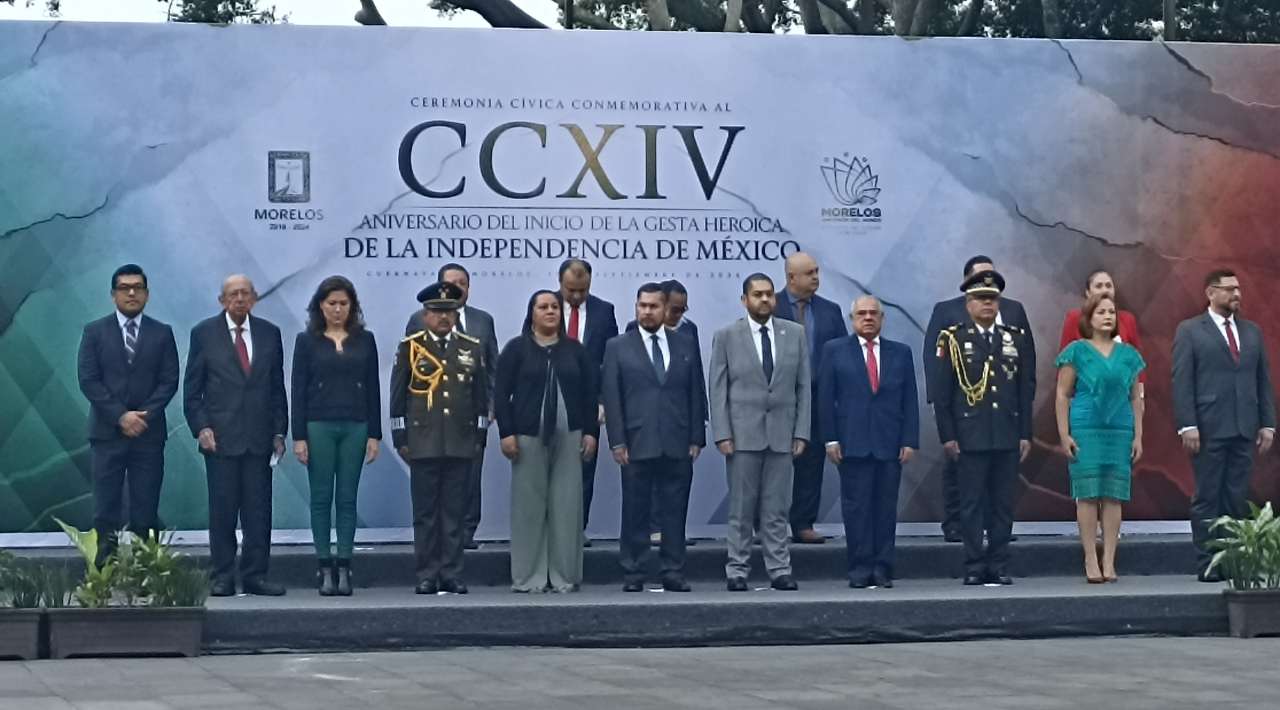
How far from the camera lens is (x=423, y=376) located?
38.2ft

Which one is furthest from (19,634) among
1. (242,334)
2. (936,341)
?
(936,341)

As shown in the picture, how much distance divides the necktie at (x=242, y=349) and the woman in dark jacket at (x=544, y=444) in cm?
132

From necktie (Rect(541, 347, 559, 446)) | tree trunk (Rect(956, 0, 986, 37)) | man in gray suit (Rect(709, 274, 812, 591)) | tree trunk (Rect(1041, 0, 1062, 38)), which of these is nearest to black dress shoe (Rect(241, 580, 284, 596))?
necktie (Rect(541, 347, 559, 446))

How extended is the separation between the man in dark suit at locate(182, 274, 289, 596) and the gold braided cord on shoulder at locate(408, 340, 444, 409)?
712mm

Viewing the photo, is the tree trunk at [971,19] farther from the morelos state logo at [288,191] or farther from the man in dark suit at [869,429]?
the morelos state logo at [288,191]

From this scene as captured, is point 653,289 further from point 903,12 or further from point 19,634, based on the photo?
point 903,12

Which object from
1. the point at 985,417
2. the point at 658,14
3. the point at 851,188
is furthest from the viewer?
the point at 658,14

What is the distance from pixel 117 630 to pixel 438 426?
2.12m

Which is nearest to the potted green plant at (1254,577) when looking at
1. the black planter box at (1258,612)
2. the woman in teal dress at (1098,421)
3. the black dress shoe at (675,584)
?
the black planter box at (1258,612)

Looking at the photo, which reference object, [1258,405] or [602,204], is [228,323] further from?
[1258,405]

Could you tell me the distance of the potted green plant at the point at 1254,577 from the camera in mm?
11070

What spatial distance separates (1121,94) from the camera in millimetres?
13305

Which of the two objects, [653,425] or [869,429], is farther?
[869,429]

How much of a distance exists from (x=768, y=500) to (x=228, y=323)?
9.83 feet
